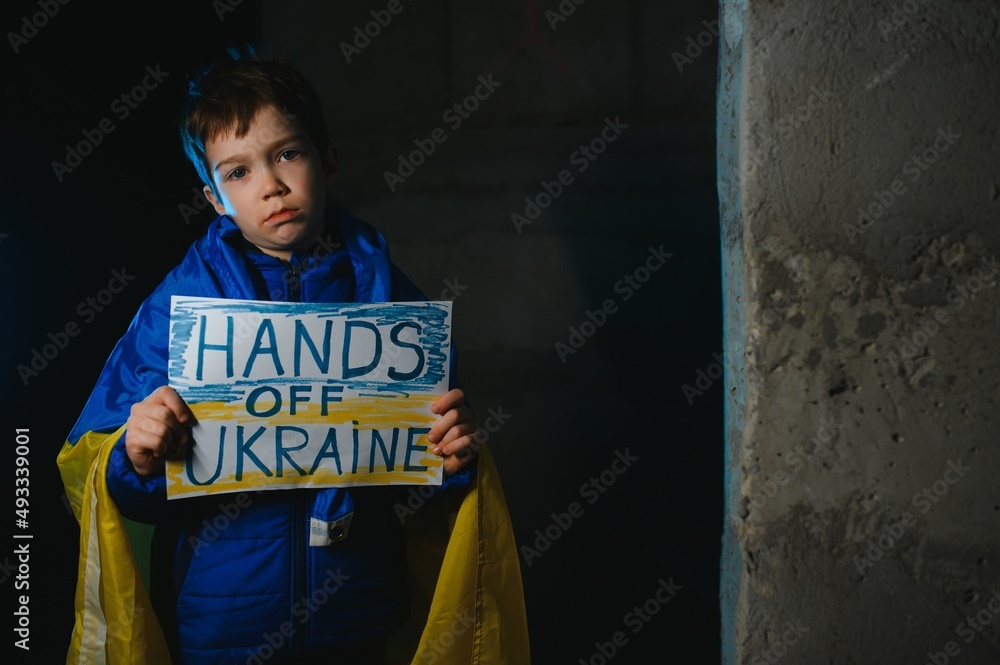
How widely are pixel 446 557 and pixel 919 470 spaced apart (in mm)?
840

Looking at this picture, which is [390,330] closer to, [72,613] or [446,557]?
[446,557]

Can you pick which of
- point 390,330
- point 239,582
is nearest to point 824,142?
point 390,330

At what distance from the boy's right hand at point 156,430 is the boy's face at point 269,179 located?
0.32 m

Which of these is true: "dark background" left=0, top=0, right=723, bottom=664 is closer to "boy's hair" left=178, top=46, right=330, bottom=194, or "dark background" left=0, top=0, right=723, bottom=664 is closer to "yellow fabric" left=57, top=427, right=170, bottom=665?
"boy's hair" left=178, top=46, right=330, bottom=194

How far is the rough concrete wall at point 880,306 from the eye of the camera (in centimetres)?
140

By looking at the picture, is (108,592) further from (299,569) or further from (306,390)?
(306,390)

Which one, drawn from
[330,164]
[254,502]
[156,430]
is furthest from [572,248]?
[156,430]

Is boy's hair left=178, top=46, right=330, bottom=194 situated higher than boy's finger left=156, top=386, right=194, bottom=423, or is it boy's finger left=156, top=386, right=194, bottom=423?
boy's hair left=178, top=46, right=330, bottom=194

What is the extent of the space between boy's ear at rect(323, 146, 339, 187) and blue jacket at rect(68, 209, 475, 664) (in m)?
0.15

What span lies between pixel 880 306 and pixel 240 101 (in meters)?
1.16

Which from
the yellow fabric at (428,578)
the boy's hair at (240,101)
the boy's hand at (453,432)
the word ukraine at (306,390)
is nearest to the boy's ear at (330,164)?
the boy's hair at (240,101)

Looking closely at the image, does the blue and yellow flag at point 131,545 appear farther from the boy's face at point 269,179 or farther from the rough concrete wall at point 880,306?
the rough concrete wall at point 880,306

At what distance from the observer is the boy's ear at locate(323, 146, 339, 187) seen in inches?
59.6

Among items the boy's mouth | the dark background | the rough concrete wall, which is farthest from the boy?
the dark background
